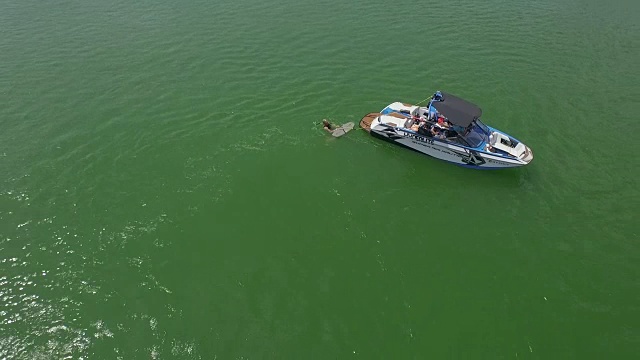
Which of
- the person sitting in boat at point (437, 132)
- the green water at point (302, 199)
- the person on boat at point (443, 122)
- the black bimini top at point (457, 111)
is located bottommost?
the green water at point (302, 199)

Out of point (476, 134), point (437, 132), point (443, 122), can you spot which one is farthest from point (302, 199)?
point (476, 134)

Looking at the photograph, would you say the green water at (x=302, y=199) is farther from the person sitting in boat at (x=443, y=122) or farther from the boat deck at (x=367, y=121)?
the person sitting in boat at (x=443, y=122)

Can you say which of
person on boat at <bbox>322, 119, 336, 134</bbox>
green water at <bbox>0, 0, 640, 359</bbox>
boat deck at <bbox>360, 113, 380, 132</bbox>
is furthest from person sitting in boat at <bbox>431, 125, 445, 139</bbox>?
person on boat at <bbox>322, 119, 336, 134</bbox>

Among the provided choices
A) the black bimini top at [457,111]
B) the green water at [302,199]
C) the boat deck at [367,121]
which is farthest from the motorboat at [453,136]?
the green water at [302,199]

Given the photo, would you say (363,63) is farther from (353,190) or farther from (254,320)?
(254,320)

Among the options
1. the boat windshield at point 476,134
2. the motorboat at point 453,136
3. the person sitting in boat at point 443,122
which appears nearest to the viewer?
the motorboat at point 453,136

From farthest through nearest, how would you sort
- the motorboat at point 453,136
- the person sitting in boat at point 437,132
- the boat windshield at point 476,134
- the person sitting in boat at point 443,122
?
the person sitting in boat at point 443,122 < the person sitting in boat at point 437,132 < the boat windshield at point 476,134 < the motorboat at point 453,136

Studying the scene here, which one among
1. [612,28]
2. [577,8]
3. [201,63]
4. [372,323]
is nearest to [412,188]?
[372,323]

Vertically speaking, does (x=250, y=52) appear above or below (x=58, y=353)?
above
